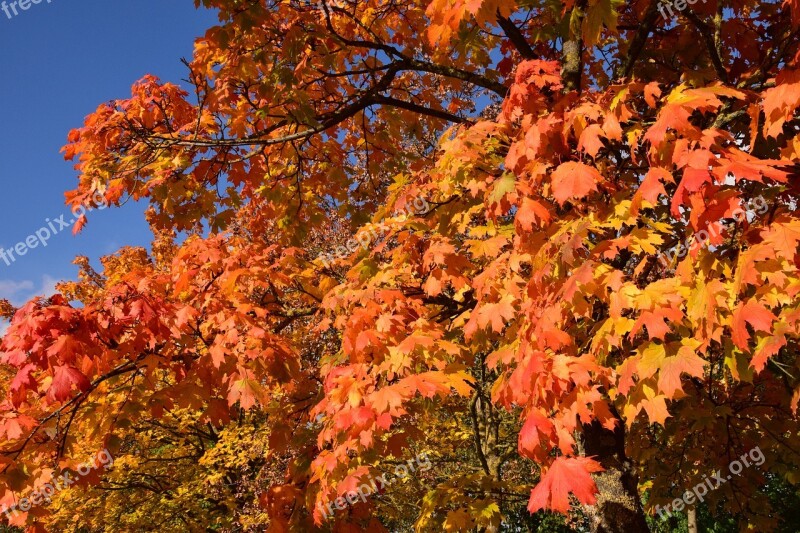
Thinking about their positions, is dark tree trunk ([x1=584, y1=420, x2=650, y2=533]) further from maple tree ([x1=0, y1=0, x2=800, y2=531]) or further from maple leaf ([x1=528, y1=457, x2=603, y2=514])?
maple leaf ([x1=528, y1=457, x2=603, y2=514])

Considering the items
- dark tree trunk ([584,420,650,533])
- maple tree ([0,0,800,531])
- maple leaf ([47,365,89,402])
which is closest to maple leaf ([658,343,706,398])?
maple tree ([0,0,800,531])

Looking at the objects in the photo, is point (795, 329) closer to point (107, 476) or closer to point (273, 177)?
point (273, 177)

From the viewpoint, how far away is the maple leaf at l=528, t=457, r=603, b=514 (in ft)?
8.43

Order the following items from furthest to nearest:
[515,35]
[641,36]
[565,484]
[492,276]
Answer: [515,35], [641,36], [492,276], [565,484]

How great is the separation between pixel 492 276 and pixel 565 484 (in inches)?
63.1

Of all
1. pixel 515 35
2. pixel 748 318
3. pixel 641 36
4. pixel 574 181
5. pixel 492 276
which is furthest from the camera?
pixel 515 35

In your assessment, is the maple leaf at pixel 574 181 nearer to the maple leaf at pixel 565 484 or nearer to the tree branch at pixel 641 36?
the tree branch at pixel 641 36

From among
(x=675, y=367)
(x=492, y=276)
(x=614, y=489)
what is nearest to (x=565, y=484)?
(x=675, y=367)

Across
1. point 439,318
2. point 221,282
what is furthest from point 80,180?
point 439,318

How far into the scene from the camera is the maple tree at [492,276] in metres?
2.80

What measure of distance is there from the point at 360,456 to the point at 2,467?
2893mm

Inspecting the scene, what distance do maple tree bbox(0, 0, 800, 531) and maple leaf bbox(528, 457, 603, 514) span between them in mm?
15

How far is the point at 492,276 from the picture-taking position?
377 centimetres

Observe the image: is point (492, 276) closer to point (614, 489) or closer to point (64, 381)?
point (614, 489)
